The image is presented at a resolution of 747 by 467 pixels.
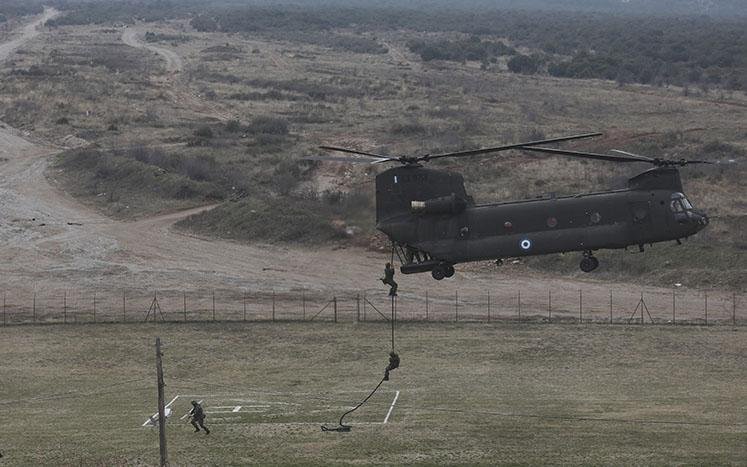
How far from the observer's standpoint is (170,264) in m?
66.1

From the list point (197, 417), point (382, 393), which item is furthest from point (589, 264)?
point (382, 393)

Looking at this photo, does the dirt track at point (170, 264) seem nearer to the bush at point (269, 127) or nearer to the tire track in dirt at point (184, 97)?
the bush at point (269, 127)

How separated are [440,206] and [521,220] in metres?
2.05

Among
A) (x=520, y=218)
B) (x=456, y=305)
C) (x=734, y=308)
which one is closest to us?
(x=520, y=218)

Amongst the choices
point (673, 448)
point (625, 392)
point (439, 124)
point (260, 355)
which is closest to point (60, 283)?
point (260, 355)

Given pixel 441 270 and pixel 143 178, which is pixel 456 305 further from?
pixel 143 178

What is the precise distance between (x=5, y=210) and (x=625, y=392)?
49058 mm

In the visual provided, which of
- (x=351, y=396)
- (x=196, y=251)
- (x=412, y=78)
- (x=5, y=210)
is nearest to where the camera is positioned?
(x=351, y=396)

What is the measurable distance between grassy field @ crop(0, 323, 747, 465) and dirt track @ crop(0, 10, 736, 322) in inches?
286

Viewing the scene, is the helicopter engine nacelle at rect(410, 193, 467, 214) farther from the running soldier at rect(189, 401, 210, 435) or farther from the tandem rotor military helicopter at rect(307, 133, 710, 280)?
the running soldier at rect(189, 401, 210, 435)

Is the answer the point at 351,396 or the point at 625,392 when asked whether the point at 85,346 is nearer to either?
the point at 351,396

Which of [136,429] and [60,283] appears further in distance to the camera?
[60,283]

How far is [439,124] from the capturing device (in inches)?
4198

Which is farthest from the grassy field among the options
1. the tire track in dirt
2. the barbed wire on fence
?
the tire track in dirt
